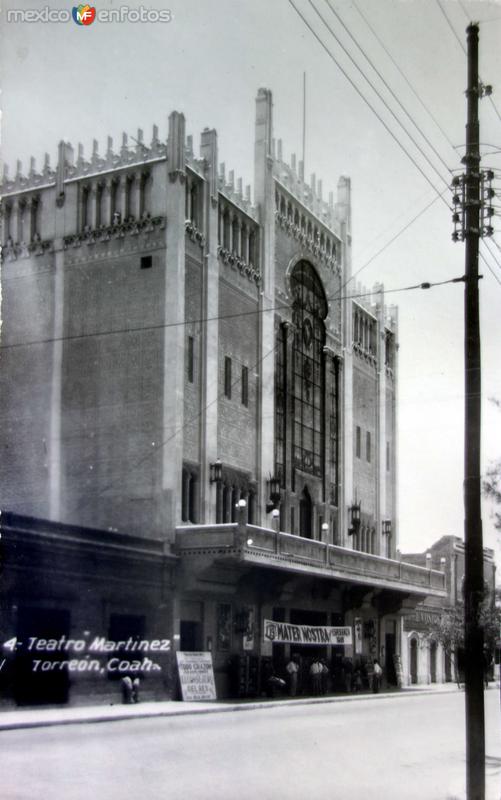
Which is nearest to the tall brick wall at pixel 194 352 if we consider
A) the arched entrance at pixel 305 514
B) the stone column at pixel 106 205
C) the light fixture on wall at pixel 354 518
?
the stone column at pixel 106 205

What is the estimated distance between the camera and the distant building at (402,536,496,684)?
55.9 m

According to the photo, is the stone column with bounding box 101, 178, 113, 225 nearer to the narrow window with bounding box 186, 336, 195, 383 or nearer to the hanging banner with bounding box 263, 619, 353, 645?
the narrow window with bounding box 186, 336, 195, 383

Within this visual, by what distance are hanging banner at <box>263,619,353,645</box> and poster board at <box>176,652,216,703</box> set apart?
12.5 ft

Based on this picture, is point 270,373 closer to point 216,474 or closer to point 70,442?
point 216,474

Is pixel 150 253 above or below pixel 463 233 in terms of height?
above

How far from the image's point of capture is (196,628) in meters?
33.9

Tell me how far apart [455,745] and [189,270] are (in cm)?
1962

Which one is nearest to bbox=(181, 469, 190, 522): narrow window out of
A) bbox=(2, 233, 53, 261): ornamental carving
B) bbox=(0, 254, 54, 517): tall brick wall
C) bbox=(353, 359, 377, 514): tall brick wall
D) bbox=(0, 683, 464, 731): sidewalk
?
bbox=(0, 254, 54, 517): tall brick wall

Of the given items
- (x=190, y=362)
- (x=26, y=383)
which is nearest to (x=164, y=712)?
(x=190, y=362)

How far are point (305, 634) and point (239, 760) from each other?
23103 mm

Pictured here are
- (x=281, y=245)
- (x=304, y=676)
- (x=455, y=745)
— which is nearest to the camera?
(x=455, y=745)

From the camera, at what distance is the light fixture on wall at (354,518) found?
155ft

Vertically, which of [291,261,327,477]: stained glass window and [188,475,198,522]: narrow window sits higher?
[291,261,327,477]: stained glass window

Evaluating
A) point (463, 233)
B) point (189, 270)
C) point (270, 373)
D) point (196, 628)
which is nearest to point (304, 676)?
point (196, 628)
